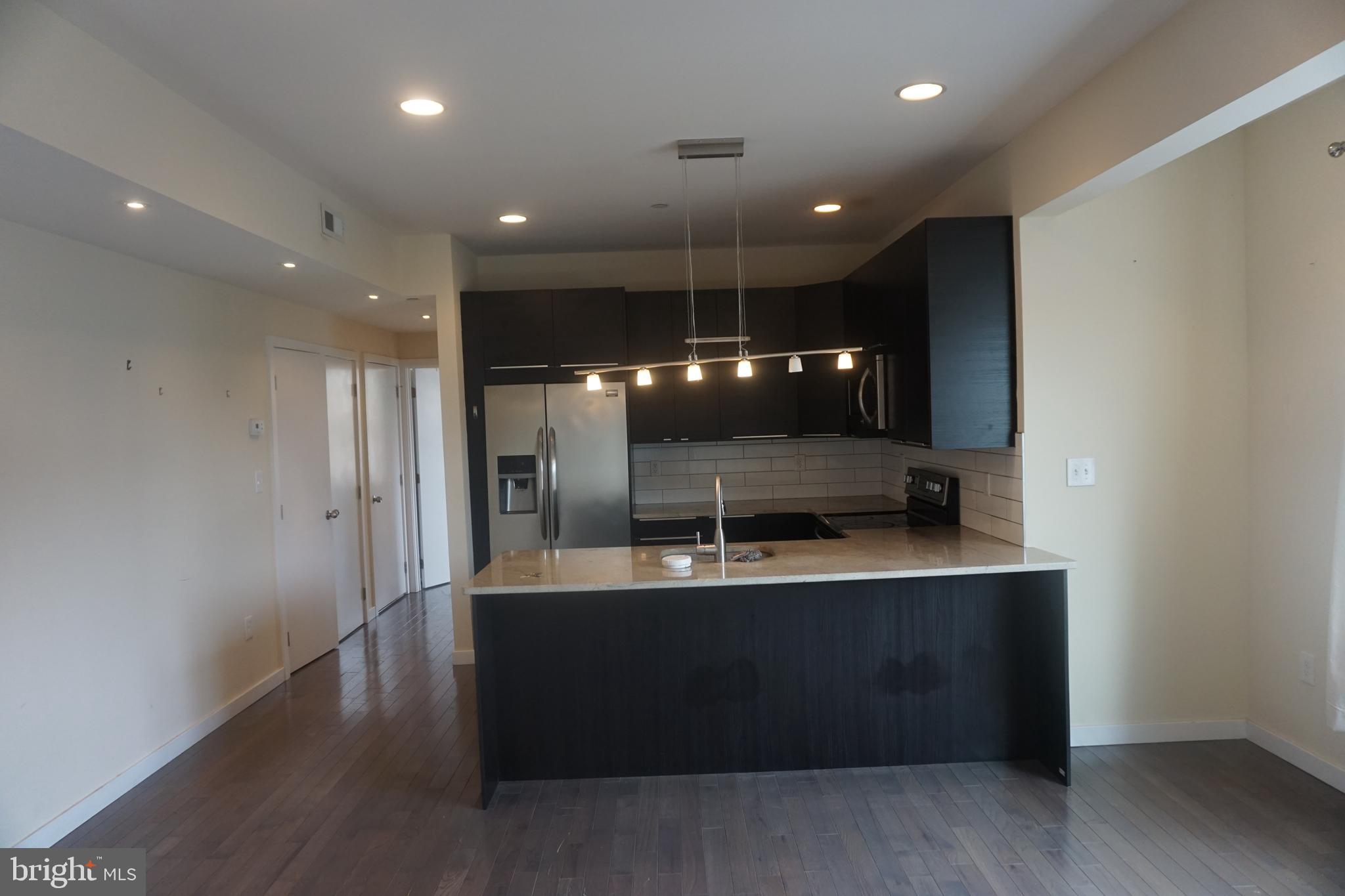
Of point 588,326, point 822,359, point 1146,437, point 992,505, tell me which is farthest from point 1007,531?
point 588,326

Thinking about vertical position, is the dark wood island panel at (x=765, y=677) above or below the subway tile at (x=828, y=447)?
below

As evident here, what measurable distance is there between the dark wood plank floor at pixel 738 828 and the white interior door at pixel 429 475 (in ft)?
11.7

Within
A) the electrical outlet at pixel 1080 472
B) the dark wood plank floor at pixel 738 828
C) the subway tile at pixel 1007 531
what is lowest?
the dark wood plank floor at pixel 738 828

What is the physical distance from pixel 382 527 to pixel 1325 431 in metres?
6.10

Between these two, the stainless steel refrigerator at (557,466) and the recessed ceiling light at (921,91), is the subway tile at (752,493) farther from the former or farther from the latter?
the recessed ceiling light at (921,91)

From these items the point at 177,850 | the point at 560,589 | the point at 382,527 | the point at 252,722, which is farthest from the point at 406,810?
the point at 382,527

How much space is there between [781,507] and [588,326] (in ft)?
5.77

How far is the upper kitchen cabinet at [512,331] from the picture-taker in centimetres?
503

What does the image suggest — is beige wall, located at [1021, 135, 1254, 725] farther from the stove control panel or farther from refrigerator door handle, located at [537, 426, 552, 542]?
refrigerator door handle, located at [537, 426, 552, 542]

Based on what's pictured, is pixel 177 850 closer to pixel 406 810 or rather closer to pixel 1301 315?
pixel 406 810

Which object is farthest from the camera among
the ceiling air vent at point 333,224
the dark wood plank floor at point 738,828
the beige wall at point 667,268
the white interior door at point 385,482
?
the white interior door at point 385,482

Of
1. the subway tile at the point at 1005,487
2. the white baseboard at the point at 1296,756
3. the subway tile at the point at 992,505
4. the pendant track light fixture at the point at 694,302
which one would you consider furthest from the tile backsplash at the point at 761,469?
the white baseboard at the point at 1296,756

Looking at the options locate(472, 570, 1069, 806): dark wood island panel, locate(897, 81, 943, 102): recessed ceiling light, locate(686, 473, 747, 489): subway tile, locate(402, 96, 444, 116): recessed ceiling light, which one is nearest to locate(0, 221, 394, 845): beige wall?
locate(402, 96, 444, 116): recessed ceiling light

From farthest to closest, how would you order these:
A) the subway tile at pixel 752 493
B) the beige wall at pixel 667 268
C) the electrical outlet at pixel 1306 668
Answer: the subway tile at pixel 752 493 < the beige wall at pixel 667 268 < the electrical outlet at pixel 1306 668
